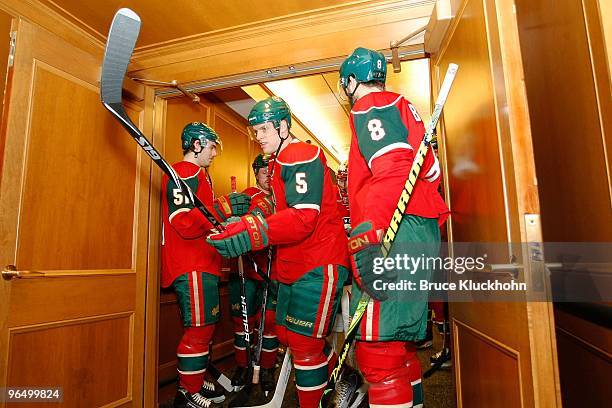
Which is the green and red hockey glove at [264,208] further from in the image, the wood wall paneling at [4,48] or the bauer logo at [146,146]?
the wood wall paneling at [4,48]

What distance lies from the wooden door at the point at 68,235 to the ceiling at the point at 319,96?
1598 mm

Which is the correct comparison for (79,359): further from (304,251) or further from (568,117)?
(568,117)

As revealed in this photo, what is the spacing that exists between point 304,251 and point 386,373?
67cm

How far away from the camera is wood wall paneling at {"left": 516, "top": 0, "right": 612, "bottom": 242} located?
1044 millimetres

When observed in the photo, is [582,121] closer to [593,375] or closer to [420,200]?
[420,200]

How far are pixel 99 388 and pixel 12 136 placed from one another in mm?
1187

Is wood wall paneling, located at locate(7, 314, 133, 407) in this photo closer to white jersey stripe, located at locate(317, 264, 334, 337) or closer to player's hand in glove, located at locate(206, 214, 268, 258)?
player's hand in glove, located at locate(206, 214, 268, 258)

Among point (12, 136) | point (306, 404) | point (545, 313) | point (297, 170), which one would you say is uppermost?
point (12, 136)

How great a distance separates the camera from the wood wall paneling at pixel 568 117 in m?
1.04

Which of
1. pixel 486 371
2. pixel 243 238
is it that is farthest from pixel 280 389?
pixel 486 371

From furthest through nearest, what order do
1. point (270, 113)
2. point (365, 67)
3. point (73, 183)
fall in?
point (270, 113)
point (73, 183)
point (365, 67)

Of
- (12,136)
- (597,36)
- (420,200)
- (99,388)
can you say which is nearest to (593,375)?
(420,200)

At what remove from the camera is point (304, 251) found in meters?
1.66

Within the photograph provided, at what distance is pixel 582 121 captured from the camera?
1.14m
